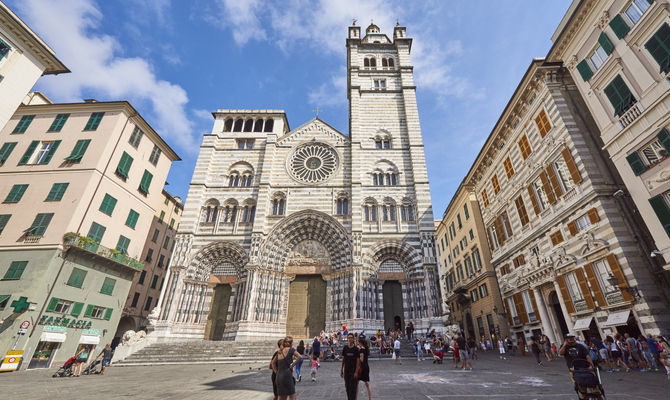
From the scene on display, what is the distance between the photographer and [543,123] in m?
16.7

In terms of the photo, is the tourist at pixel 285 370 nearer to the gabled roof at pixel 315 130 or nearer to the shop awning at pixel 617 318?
the shop awning at pixel 617 318

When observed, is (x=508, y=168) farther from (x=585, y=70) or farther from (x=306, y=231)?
(x=306, y=231)

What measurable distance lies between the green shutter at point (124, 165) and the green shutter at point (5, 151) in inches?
289

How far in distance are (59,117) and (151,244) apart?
13.3 metres

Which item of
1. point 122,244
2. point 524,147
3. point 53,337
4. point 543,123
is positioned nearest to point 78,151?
point 122,244

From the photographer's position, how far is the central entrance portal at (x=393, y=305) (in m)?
22.9

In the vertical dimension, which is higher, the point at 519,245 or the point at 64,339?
the point at 519,245

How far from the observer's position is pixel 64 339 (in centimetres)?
1762

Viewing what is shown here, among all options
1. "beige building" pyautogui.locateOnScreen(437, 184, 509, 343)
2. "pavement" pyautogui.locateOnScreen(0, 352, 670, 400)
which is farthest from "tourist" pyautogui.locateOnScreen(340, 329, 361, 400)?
"beige building" pyautogui.locateOnScreen(437, 184, 509, 343)

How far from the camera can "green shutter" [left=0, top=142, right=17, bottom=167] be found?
2107 cm

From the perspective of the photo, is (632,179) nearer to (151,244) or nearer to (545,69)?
(545,69)

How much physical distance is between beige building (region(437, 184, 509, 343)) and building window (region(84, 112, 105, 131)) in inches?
1121

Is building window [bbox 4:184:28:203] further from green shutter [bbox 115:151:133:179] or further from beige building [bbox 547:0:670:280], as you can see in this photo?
beige building [bbox 547:0:670:280]

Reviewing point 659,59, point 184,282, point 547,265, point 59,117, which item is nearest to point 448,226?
point 547,265
